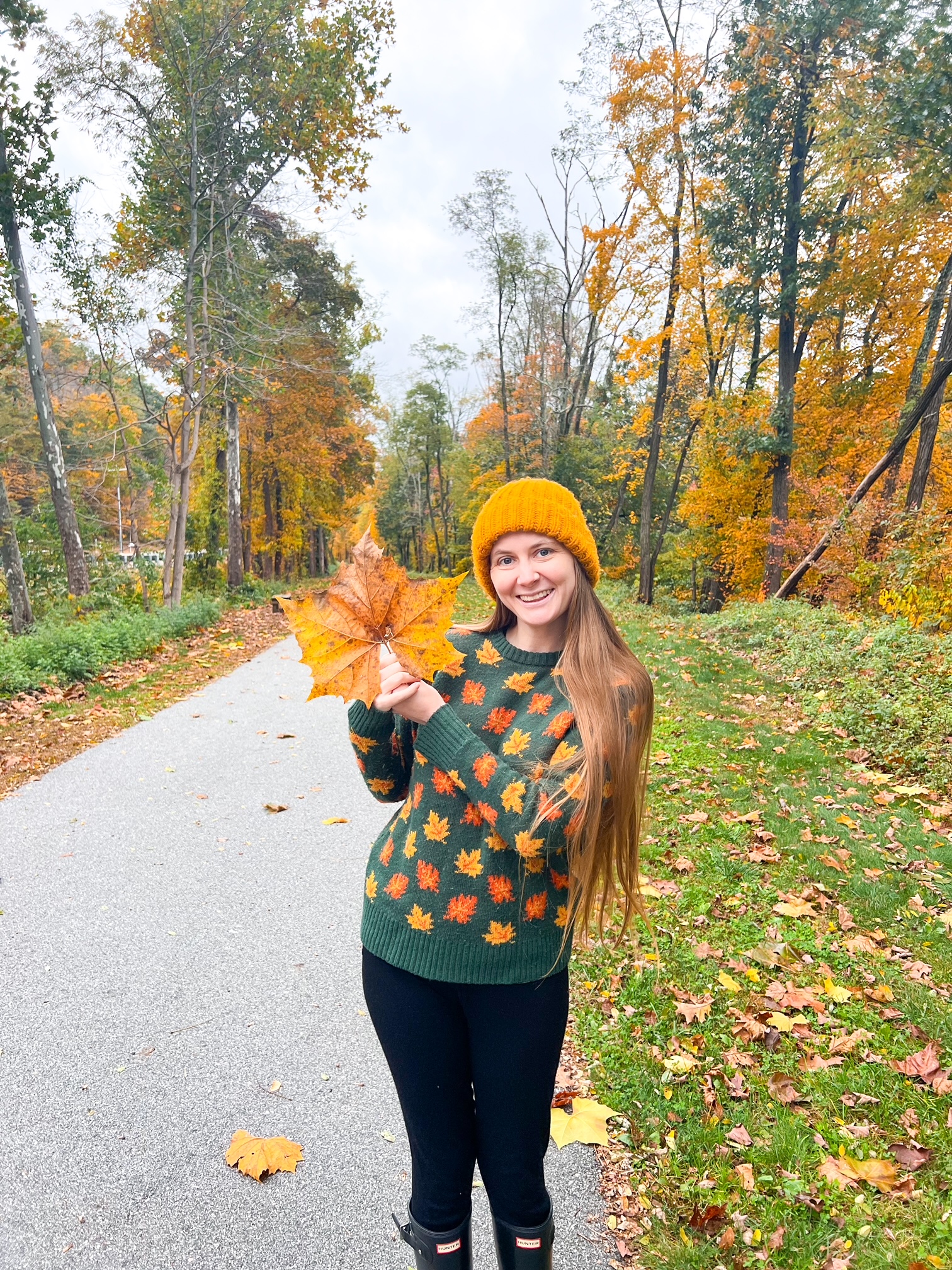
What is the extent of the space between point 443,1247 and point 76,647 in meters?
8.68

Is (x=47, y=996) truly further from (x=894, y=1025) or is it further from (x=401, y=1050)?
(x=894, y=1025)

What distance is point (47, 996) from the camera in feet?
10.0

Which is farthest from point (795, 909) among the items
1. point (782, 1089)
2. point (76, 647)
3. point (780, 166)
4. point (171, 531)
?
point (780, 166)

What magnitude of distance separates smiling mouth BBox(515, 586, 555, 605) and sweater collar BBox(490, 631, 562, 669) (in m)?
0.13

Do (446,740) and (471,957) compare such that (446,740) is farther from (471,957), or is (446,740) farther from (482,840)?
(471,957)

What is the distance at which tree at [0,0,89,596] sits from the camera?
958cm

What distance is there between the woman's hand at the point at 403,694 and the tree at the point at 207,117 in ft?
40.2

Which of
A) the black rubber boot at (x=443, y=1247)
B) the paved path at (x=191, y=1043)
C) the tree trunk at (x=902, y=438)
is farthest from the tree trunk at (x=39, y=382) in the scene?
the tree trunk at (x=902, y=438)

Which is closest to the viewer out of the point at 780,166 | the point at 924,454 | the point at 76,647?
the point at 76,647

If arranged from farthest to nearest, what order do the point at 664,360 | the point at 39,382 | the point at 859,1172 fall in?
the point at 664,360 < the point at 39,382 < the point at 859,1172

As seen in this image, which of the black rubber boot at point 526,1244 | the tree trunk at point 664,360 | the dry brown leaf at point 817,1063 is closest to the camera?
the black rubber boot at point 526,1244

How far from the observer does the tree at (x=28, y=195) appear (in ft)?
31.4

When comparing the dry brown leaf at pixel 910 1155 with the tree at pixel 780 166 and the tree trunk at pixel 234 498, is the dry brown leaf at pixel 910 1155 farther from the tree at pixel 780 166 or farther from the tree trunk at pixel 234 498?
the tree trunk at pixel 234 498

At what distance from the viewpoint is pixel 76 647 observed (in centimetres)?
848
